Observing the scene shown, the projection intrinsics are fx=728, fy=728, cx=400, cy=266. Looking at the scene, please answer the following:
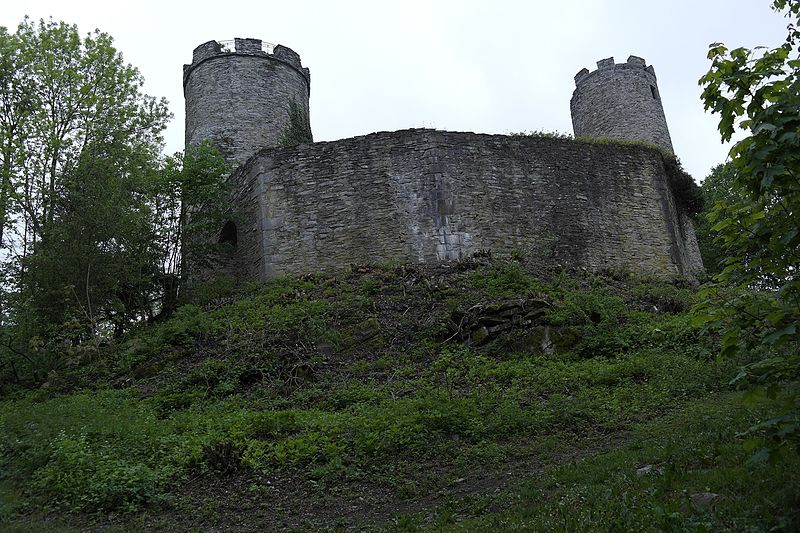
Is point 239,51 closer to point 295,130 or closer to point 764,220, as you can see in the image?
point 295,130

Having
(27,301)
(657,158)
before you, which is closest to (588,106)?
(657,158)

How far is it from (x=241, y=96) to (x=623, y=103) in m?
11.8

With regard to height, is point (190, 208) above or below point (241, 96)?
below

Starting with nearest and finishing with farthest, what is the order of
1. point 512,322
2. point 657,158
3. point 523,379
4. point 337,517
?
point 337,517 → point 523,379 → point 512,322 → point 657,158

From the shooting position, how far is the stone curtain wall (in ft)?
53.7

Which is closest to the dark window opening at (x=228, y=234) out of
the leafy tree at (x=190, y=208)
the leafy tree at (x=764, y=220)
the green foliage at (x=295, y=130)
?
the leafy tree at (x=190, y=208)

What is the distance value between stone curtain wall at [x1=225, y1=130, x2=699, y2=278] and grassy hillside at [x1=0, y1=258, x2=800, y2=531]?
159 cm

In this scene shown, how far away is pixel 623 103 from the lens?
2289 cm

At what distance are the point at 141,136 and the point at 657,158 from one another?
538 inches

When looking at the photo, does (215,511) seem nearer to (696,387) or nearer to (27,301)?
(696,387)

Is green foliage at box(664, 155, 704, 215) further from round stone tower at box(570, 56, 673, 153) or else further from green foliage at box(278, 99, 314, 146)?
green foliage at box(278, 99, 314, 146)

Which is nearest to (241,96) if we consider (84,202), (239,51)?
(239,51)

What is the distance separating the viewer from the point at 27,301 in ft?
45.2

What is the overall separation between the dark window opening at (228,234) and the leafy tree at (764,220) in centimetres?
1522
